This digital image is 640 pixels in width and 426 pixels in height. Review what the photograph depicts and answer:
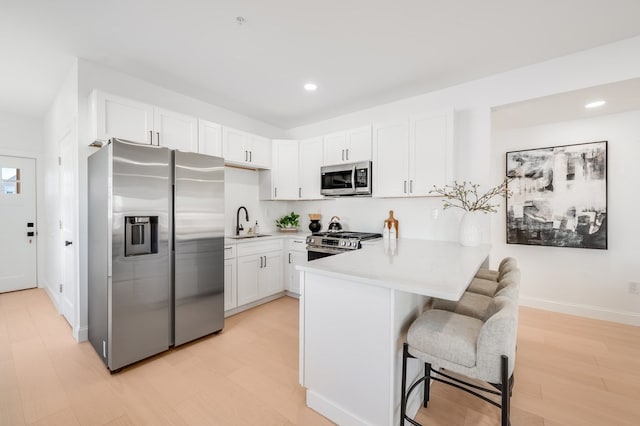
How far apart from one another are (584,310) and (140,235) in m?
5.03

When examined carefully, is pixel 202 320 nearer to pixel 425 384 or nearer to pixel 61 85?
pixel 425 384

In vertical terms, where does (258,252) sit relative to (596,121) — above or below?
below

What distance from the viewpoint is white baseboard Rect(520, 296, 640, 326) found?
10.2 feet

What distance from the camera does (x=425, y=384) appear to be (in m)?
1.84

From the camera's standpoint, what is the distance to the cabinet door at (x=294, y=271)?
3.96 meters

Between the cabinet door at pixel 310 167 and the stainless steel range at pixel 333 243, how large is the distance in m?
0.73

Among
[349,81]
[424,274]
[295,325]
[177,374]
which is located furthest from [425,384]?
[349,81]

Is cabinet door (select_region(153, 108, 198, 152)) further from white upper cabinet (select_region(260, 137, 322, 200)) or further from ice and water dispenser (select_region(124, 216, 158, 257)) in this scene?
white upper cabinet (select_region(260, 137, 322, 200))

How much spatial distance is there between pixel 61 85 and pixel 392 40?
374 cm

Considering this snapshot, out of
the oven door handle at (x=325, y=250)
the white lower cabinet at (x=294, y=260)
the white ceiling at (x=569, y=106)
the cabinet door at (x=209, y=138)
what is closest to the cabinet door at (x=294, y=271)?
the white lower cabinet at (x=294, y=260)

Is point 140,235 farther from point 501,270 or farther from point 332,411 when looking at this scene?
point 501,270

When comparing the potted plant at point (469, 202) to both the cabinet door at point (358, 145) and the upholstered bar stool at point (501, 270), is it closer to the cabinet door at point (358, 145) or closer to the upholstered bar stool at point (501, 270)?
the upholstered bar stool at point (501, 270)

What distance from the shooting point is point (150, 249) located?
2.38m

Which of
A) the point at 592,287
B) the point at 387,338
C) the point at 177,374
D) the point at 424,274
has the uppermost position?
the point at 424,274
